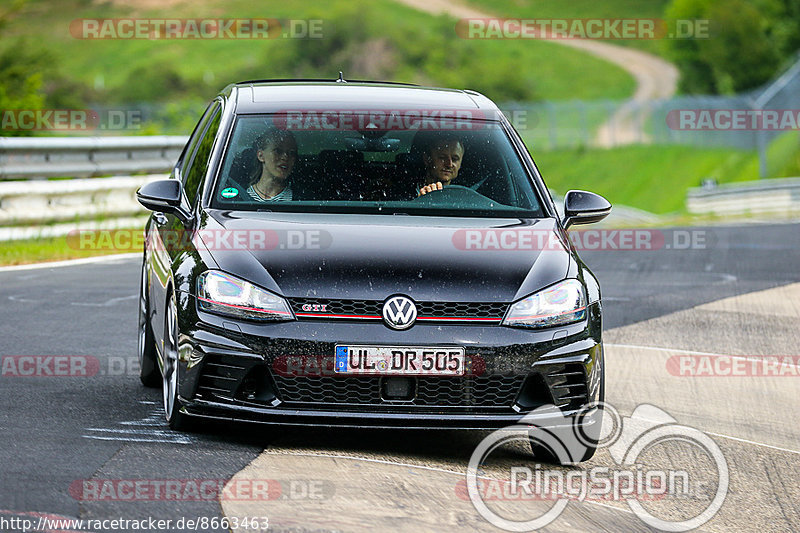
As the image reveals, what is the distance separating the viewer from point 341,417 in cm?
629

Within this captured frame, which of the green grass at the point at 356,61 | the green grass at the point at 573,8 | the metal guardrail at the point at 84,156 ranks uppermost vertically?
the green grass at the point at 573,8

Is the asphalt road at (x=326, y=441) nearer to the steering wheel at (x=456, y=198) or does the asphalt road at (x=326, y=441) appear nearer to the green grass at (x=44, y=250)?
the steering wheel at (x=456, y=198)

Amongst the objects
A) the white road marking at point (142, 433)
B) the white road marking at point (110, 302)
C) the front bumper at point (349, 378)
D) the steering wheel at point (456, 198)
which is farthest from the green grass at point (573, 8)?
the front bumper at point (349, 378)

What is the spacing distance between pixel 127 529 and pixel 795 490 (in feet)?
10.4

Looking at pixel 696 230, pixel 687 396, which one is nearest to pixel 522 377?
pixel 687 396

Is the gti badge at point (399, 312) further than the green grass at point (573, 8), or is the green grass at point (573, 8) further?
the green grass at point (573, 8)

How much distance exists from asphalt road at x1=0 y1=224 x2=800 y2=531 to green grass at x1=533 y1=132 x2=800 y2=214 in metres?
40.1

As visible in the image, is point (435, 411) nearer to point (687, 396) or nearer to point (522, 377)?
point (522, 377)

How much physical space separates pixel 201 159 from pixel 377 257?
1710mm

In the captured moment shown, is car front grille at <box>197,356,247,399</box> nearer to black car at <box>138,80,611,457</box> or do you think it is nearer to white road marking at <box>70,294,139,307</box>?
black car at <box>138,80,611,457</box>

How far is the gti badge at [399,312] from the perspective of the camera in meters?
6.26

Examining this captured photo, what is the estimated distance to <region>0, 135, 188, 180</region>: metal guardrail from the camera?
54.7ft

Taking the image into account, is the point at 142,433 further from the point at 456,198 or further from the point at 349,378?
the point at 456,198

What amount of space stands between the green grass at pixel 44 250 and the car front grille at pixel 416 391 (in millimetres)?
8946
